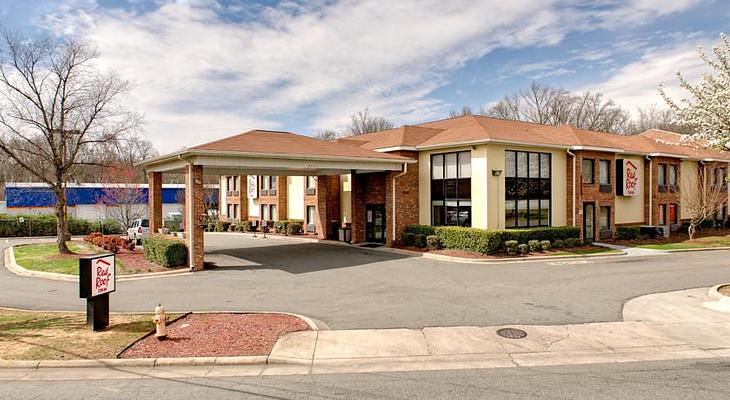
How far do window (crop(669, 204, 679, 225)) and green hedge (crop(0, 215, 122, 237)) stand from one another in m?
43.8

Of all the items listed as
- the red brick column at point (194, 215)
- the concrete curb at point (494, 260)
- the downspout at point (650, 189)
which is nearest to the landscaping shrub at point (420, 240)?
the concrete curb at point (494, 260)

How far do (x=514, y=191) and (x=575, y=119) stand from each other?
43009mm

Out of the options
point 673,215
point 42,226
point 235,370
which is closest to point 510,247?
point 235,370

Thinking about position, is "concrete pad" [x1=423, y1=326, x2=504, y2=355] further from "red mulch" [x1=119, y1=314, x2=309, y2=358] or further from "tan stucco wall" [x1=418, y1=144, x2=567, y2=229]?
"tan stucco wall" [x1=418, y1=144, x2=567, y2=229]

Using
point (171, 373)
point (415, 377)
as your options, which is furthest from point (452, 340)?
point (171, 373)

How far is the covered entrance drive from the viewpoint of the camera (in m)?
16.9

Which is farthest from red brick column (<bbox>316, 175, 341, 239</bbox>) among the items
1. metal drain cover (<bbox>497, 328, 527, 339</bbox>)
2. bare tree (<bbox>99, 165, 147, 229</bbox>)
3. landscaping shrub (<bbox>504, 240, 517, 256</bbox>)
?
metal drain cover (<bbox>497, 328, 527, 339</bbox>)

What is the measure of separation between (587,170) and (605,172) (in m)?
1.96

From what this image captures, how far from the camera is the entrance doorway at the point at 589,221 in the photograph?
80.1ft

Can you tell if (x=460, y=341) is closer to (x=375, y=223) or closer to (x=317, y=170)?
(x=317, y=170)

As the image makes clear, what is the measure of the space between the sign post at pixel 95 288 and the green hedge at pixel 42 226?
3349 cm

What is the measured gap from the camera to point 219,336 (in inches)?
332

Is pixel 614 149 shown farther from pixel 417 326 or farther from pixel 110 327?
pixel 110 327

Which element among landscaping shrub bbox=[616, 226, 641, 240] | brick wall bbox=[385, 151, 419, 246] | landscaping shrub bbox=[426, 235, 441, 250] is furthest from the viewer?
landscaping shrub bbox=[616, 226, 641, 240]
